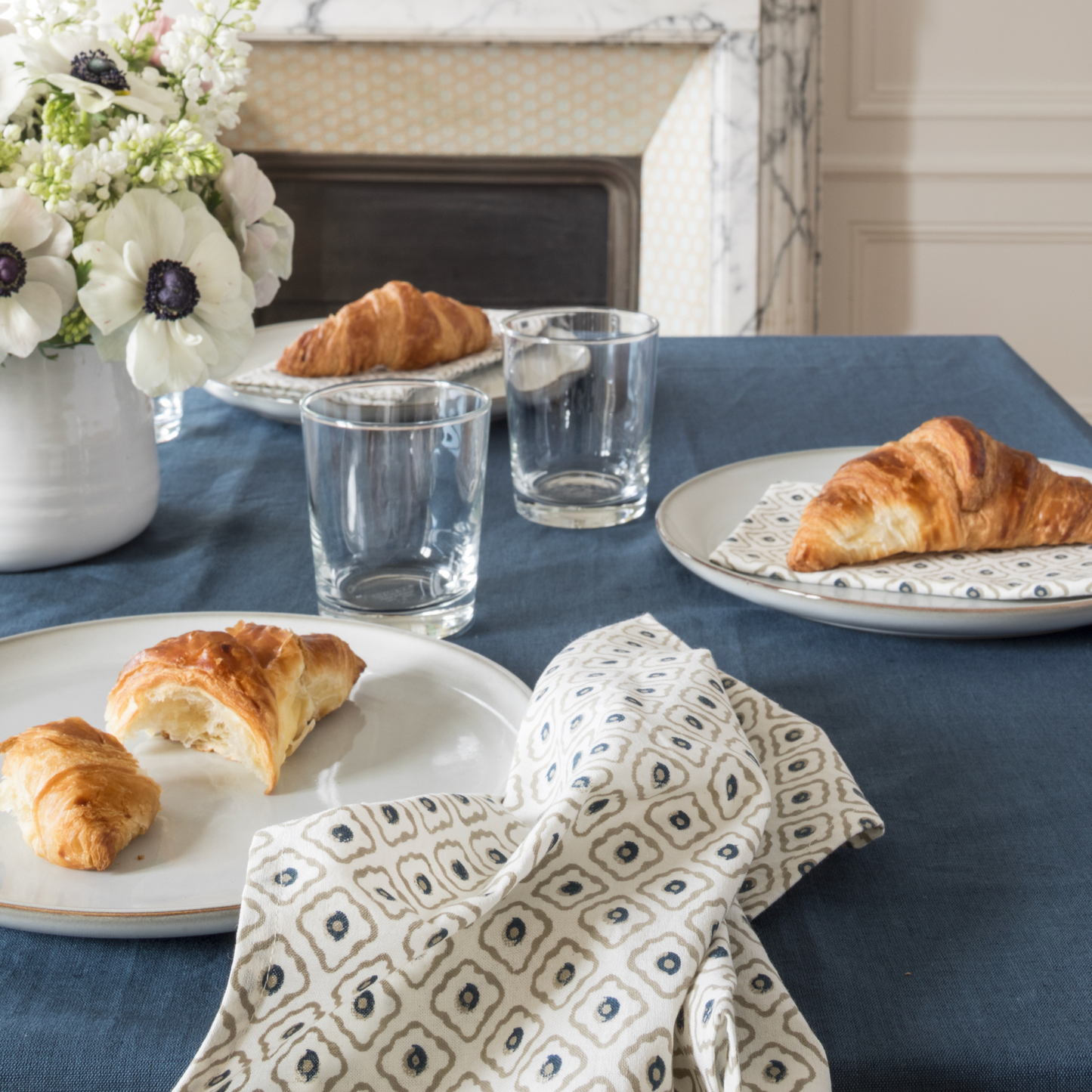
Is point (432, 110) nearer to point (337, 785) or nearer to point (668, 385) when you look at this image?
point (668, 385)

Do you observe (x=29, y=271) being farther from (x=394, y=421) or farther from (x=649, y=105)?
(x=649, y=105)

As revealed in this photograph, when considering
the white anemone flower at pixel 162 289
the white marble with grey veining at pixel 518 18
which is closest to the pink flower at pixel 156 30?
the white anemone flower at pixel 162 289

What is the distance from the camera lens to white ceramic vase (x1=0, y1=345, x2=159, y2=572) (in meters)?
0.83

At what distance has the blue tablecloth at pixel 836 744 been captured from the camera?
438 millimetres

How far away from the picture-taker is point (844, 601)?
0.73m

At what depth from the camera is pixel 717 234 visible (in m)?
2.94

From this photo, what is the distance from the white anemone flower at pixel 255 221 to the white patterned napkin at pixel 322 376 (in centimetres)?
22

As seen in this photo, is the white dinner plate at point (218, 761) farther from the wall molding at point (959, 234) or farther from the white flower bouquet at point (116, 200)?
the wall molding at point (959, 234)

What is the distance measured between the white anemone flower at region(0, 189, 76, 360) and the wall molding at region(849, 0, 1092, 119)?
2.74 meters

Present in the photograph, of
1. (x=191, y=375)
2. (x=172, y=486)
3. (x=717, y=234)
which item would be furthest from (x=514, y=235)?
(x=191, y=375)

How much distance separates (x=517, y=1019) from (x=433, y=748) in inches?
8.1

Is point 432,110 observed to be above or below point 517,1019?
above

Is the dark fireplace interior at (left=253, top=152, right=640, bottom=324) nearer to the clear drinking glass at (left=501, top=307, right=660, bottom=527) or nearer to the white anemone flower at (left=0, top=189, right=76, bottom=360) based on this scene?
the clear drinking glass at (left=501, top=307, right=660, bottom=527)

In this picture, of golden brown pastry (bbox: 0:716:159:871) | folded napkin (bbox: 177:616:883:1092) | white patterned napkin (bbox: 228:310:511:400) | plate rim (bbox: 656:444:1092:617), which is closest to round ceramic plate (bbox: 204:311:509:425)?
white patterned napkin (bbox: 228:310:511:400)
